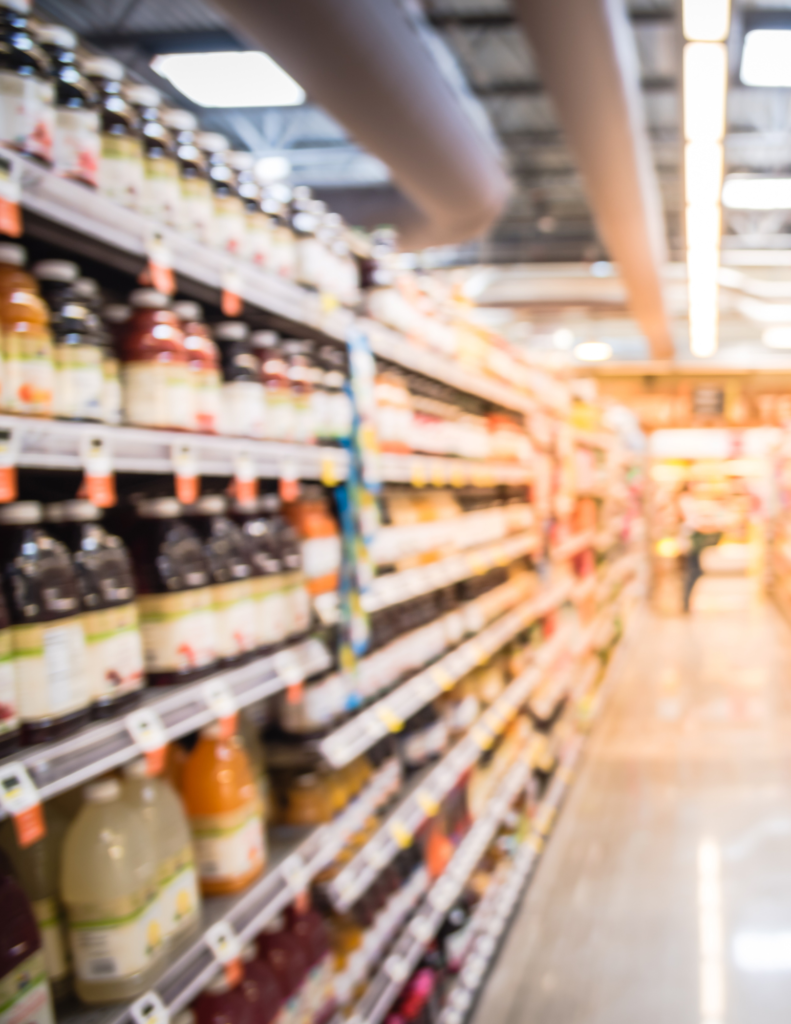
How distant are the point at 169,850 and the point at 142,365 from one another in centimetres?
87

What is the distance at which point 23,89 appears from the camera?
1.29 m

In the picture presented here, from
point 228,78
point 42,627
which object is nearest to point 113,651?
point 42,627

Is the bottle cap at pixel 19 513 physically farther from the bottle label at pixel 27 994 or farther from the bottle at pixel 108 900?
the bottle label at pixel 27 994

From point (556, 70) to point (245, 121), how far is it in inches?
190

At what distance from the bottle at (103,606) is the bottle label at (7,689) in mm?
156

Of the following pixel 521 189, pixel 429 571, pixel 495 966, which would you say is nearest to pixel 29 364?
pixel 429 571

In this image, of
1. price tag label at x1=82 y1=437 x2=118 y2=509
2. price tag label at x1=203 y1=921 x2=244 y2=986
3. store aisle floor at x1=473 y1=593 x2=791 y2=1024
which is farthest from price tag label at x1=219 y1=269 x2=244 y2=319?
store aisle floor at x1=473 y1=593 x2=791 y2=1024

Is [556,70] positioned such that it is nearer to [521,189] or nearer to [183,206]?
[183,206]

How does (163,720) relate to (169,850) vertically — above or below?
above

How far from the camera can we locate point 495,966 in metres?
3.47

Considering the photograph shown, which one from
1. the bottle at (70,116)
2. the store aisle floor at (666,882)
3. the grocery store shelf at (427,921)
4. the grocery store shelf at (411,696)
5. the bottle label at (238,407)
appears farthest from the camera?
the store aisle floor at (666,882)

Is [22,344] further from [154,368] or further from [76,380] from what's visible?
[154,368]

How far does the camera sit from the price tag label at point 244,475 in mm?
1773

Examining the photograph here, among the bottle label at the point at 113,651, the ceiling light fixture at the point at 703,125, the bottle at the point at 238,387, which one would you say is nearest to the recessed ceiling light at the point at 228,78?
the ceiling light fixture at the point at 703,125
